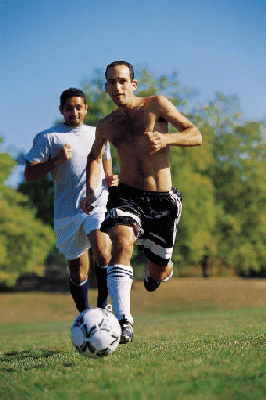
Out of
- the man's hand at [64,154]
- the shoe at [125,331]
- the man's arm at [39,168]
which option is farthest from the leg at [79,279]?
the shoe at [125,331]

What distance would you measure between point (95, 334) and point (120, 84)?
270cm

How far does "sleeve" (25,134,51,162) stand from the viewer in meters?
7.71

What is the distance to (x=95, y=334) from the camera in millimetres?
4480

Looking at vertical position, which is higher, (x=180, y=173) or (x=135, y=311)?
(x=180, y=173)

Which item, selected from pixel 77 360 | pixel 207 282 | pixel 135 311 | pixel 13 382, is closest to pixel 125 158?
pixel 77 360

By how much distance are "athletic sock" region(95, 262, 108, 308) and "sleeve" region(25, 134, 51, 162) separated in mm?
1620

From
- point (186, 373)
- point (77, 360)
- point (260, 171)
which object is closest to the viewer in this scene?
point (186, 373)

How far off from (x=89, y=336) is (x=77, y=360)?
547mm

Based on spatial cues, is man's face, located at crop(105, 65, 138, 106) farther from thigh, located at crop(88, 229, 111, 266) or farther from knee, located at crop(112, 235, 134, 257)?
thigh, located at crop(88, 229, 111, 266)

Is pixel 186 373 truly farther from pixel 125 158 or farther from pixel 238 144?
pixel 238 144

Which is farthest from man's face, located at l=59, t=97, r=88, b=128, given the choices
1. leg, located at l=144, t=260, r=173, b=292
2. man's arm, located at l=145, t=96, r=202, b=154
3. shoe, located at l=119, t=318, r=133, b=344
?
shoe, located at l=119, t=318, r=133, b=344

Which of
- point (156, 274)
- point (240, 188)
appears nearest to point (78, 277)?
point (156, 274)

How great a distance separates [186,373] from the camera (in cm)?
364

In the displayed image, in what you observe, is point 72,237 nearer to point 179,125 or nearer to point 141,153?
point 141,153
